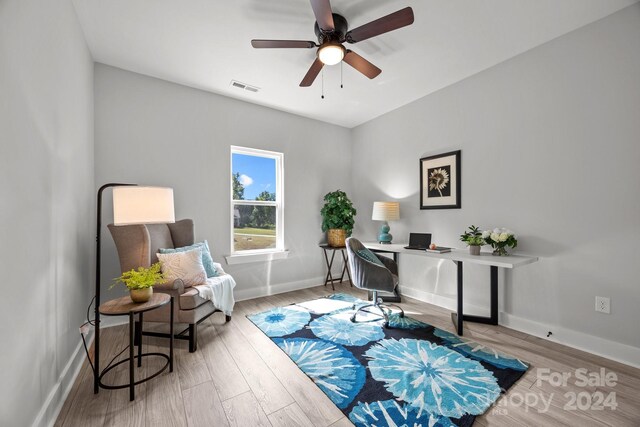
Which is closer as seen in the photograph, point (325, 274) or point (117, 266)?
point (117, 266)

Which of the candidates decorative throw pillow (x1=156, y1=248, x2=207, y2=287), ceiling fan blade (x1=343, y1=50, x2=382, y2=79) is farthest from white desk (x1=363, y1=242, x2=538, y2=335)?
decorative throw pillow (x1=156, y1=248, x2=207, y2=287)

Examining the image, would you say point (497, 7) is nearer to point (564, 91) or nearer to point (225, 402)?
point (564, 91)

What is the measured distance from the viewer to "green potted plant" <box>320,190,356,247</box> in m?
4.14

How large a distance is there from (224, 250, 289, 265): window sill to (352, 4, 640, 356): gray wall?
2.15m

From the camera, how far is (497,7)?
2.04 m

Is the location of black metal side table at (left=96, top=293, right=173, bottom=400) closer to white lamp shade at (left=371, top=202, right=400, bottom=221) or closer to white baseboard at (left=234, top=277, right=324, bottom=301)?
white baseboard at (left=234, top=277, right=324, bottom=301)

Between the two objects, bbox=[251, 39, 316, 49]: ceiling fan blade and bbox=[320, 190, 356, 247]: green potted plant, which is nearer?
bbox=[251, 39, 316, 49]: ceiling fan blade

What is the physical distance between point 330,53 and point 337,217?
96.8 inches

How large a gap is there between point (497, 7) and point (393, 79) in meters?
1.19

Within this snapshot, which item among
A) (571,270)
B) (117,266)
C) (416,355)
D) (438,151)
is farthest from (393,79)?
(117,266)

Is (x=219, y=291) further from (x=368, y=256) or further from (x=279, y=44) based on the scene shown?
(x=279, y=44)

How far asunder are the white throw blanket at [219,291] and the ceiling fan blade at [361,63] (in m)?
2.33

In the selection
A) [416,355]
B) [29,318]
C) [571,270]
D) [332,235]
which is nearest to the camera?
[29,318]

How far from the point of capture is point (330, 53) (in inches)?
81.7
